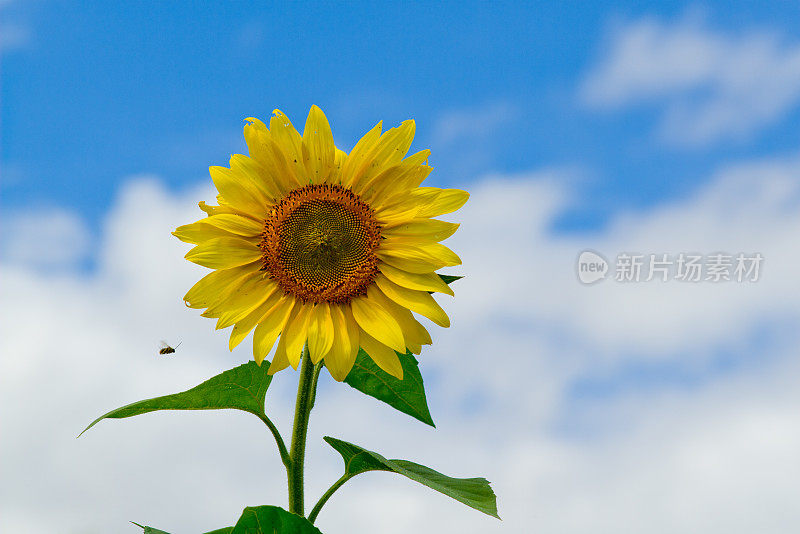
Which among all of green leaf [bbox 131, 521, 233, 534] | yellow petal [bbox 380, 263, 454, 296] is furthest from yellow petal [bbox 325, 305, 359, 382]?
green leaf [bbox 131, 521, 233, 534]

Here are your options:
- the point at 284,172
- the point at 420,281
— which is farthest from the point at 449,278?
the point at 284,172

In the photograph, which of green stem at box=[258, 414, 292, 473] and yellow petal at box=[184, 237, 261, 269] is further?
green stem at box=[258, 414, 292, 473]

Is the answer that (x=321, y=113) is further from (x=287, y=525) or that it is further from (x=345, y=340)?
(x=287, y=525)

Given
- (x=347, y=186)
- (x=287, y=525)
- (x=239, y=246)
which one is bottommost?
(x=287, y=525)

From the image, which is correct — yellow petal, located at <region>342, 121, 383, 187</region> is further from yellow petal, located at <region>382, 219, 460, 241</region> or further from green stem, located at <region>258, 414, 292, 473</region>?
green stem, located at <region>258, 414, 292, 473</region>

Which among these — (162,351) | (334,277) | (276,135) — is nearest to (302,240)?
(334,277)

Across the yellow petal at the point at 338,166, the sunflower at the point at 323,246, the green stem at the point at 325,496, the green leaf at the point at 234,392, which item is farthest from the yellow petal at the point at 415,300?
the green stem at the point at 325,496
